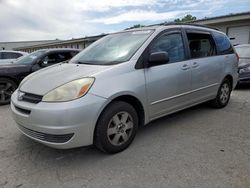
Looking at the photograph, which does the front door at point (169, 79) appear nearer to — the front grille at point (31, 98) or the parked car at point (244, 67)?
the front grille at point (31, 98)

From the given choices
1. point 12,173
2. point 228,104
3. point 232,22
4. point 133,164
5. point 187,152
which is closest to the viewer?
point 12,173

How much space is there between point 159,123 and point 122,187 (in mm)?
1984

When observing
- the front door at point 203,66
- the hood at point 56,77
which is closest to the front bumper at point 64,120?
the hood at point 56,77

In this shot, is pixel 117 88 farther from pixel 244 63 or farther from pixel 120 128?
pixel 244 63

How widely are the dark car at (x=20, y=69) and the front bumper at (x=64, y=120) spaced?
3.40m

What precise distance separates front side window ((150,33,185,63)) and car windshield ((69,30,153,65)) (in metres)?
0.20

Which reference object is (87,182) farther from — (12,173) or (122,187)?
(12,173)

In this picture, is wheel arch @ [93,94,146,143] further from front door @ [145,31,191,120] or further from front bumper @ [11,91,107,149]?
front bumper @ [11,91,107,149]

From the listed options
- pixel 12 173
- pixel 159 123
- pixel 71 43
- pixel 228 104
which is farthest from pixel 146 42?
pixel 71 43

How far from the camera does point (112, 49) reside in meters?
3.54

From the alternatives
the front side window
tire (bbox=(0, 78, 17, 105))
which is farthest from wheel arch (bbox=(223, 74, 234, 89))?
tire (bbox=(0, 78, 17, 105))

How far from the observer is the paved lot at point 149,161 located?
7.86ft

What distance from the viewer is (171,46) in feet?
12.1

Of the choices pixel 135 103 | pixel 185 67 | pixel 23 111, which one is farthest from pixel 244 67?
pixel 23 111
